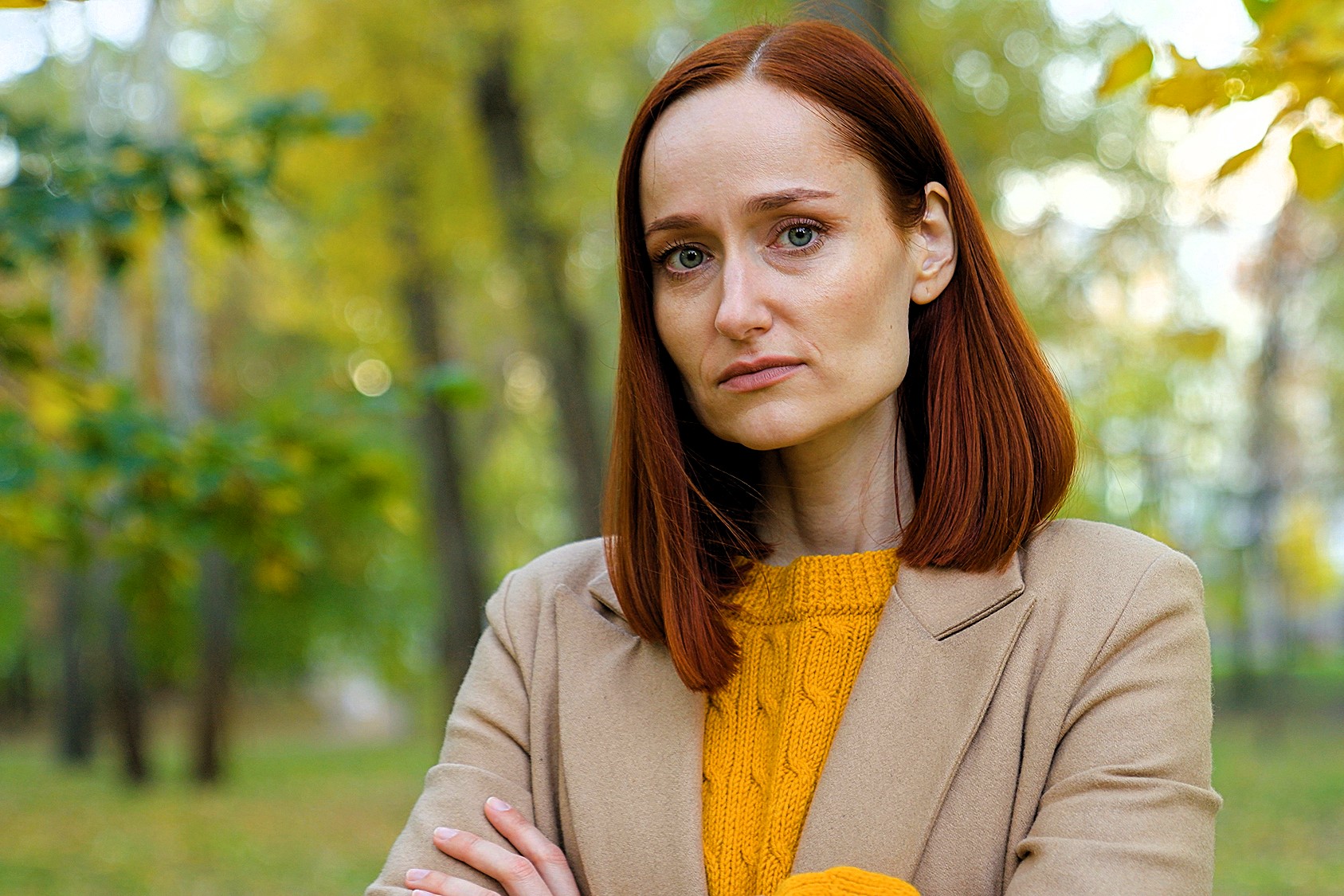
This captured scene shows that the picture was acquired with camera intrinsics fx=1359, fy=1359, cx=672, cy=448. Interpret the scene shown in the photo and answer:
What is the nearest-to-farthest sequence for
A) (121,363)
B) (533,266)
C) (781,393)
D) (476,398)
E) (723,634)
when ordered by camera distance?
(781,393) → (723,634) → (476,398) → (533,266) → (121,363)

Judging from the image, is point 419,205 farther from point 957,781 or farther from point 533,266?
point 957,781

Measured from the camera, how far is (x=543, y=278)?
950 centimetres

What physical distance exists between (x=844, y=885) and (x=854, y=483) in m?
0.67

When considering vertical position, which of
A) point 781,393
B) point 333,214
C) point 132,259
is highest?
point 333,214

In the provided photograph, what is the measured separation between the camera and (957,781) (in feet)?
6.20

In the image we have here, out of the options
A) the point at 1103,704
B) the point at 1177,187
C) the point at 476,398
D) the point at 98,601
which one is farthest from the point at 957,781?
the point at 98,601

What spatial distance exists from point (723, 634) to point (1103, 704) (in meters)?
0.58

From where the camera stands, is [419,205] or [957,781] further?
[419,205]

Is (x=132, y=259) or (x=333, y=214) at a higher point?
(x=333, y=214)

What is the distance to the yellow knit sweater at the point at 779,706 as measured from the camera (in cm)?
195

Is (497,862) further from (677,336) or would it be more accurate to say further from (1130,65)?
(1130,65)

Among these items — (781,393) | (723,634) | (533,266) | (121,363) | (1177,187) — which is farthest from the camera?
(121,363)

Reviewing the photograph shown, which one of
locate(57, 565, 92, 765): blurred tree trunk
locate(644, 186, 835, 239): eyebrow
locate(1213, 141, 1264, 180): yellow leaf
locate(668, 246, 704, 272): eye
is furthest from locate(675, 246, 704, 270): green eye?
locate(57, 565, 92, 765): blurred tree trunk

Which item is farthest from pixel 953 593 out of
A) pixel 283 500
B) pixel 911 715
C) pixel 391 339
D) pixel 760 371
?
pixel 391 339
